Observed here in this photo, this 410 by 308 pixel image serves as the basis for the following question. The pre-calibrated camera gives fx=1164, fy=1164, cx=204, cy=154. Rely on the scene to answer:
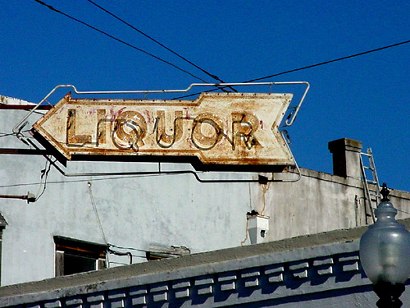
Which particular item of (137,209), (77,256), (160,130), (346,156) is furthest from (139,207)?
(160,130)

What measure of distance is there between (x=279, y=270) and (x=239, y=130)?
→ 4242 mm

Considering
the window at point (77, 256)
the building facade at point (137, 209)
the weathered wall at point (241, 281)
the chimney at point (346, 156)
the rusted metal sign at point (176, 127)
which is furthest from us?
the chimney at point (346, 156)

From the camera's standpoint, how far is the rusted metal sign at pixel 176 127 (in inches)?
677

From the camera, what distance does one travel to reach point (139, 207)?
26422 millimetres

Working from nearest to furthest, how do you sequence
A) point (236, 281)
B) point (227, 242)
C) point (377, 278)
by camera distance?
point (377, 278) → point (236, 281) → point (227, 242)

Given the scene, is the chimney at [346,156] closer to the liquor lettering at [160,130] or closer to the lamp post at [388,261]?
the liquor lettering at [160,130]

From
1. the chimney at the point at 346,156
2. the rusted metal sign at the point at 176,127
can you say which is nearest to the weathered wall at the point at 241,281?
the rusted metal sign at the point at 176,127

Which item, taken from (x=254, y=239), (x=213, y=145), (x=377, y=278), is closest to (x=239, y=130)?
(x=213, y=145)

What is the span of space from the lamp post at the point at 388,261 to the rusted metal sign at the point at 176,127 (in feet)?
25.1

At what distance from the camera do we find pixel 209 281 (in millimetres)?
13891

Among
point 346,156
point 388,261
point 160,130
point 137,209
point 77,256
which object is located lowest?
point 388,261

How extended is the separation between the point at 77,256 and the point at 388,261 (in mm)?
16345

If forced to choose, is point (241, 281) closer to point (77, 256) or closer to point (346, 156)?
point (77, 256)

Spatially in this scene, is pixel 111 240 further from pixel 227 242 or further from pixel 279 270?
pixel 279 270
